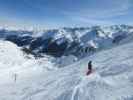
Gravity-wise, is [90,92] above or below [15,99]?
above

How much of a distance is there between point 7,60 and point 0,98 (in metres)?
109

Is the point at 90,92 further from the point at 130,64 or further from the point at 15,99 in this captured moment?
the point at 15,99

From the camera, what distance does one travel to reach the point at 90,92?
20688mm

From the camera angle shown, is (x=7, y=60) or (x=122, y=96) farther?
(x=7, y=60)

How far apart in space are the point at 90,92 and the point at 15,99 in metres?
12.6

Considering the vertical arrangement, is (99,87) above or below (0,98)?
above

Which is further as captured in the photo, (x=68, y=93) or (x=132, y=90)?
(x=68, y=93)


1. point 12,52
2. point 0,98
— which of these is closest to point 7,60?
point 12,52

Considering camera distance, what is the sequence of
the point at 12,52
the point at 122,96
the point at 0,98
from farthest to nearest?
1. the point at 12,52
2. the point at 0,98
3. the point at 122,96

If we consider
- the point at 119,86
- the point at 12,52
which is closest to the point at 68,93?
the point at 119,86

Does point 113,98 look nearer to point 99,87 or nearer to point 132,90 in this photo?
point 132,90

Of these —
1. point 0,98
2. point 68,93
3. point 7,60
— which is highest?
point 68,93

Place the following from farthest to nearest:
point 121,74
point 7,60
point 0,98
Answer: point 7,60 → point 0,98 → point 121,74

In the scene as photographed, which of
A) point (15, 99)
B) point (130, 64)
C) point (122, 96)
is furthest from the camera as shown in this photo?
point (15, 99)
